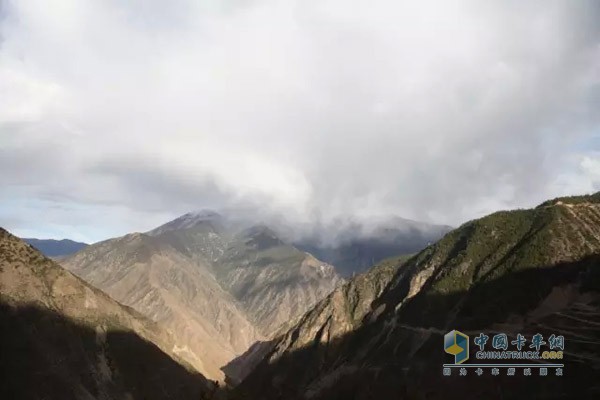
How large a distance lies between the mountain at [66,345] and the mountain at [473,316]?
35991 mm

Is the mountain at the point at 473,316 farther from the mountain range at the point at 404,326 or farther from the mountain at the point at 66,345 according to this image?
the mountain at the point at 66,345

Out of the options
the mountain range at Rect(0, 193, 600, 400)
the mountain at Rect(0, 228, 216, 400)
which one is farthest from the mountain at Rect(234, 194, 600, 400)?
the mountain at Rect(0, 228, 216, 400)

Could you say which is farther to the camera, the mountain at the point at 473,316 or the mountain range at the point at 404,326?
the mountain range at the point at 404,326

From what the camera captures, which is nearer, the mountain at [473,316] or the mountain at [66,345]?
the mountain at [473,316]

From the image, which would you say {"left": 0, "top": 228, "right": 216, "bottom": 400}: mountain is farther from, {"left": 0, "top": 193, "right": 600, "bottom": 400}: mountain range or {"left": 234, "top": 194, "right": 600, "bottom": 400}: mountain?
{"left": 234, "top": 194, "right": 600, "bottom": 400}: mountain

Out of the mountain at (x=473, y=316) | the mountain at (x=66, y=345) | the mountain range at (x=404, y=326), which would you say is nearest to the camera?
the mountain at (x=473, y=316)

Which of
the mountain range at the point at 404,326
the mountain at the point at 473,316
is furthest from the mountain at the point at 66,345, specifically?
the mountain at the point at 473,316

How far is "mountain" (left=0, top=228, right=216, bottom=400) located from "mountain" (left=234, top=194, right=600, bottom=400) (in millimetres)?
35991

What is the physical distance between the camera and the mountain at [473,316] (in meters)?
113

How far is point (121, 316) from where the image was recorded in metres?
196

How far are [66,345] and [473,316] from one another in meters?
105

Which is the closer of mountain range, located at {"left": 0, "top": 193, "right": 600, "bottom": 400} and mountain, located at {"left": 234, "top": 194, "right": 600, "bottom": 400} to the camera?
mountain, located at {"left": 234, "top": 194, "right": 600, "bottom": 400}

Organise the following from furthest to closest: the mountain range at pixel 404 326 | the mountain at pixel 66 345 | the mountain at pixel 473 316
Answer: the mountain at pixel 66 345 → the mountain range at pixel 404 326 → the mountain at pixel 473 316

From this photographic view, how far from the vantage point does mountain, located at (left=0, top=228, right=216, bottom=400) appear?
136500mm
